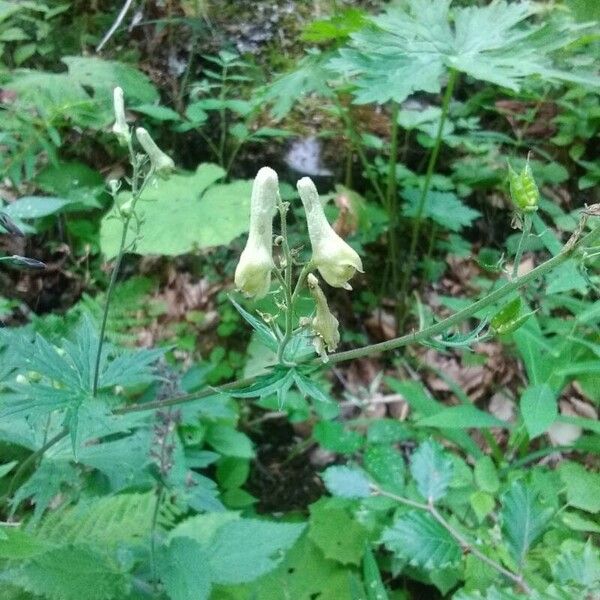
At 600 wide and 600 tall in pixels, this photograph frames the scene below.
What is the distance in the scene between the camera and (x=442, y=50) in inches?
69.8

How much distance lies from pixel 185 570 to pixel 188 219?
3.80 ft

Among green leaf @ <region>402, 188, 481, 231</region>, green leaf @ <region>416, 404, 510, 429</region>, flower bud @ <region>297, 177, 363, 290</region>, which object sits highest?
flower bud @ <region>297, 177, 363, 290</region>

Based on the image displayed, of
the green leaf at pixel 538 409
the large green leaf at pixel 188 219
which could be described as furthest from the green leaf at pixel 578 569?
the large green leaf at pixel 188 219

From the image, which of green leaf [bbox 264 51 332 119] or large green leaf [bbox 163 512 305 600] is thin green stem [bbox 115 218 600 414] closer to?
large green leaf [bbox 163 512 305 600]

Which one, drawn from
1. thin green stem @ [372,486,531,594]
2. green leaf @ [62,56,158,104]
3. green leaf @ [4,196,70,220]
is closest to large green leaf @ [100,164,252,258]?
green leaf @ [4,196,70,220]

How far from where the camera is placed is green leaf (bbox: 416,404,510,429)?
162 centimetres

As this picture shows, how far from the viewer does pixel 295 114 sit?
273cm

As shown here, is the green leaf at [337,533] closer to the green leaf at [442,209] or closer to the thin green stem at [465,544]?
the thin green stem at [465,544]

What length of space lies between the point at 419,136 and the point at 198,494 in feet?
5.56

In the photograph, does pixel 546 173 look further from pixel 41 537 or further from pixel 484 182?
pixel 41 537

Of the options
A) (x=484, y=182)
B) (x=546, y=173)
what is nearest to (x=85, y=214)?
(x=484, y=182)

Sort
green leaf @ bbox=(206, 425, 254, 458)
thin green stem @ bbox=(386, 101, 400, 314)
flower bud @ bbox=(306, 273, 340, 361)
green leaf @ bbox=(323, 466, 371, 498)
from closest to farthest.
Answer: flower bud @ bbox=(306, 273, 340, 361), green leaf @ bbox=(323, 466, 371, 498), green leaf @ bbox=(206, 425, 254, 458), thin green stem @ bbox=(386, 101, 400, 314)

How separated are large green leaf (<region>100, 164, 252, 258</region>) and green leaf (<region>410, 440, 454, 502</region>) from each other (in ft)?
3.04

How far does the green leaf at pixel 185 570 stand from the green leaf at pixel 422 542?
1.16 feet
